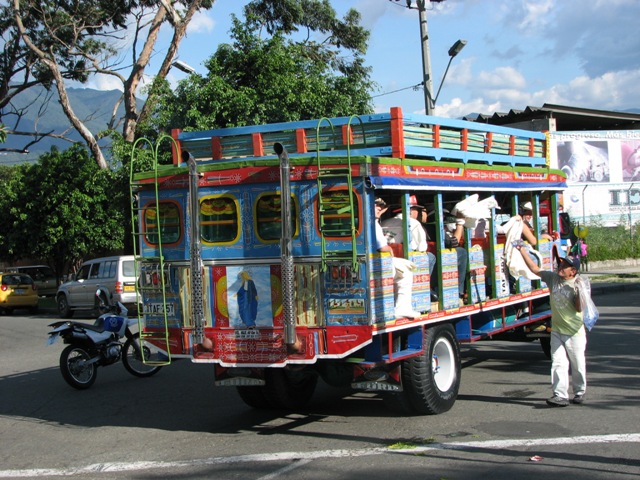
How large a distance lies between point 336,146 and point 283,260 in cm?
153

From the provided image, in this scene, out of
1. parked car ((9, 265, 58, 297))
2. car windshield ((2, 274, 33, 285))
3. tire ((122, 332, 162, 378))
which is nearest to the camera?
tire ((122, 332, 162, 378))

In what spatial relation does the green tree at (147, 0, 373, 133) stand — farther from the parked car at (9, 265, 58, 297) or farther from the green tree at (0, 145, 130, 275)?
the parked car at (9, 265, 58, 297)

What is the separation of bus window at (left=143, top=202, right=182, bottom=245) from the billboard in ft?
93.9

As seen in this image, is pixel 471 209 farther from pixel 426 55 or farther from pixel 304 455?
pixel 426 55

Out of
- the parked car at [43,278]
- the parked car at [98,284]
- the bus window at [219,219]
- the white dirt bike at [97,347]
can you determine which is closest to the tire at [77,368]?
the white dirt bike at [97,347]

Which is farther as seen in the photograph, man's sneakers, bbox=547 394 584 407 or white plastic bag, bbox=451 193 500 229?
white plastic bag, bbox=451 193 500 229

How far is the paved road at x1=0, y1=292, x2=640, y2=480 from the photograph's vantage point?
5.97 meters

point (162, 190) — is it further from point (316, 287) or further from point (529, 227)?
point (529, 227)

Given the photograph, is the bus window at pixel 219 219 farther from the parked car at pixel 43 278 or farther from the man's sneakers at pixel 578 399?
the parked car at pixel 43 278

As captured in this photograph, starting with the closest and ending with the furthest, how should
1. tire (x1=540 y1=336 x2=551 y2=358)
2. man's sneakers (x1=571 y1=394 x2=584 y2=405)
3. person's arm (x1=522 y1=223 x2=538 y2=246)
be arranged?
man's sneakers (x1=571 y1=394 x2=584 y2=405) → person's arm (x1=522 y1=223 x2=538 y2=246) → tire (x1=540 y1=336 x2=551 y2=358)

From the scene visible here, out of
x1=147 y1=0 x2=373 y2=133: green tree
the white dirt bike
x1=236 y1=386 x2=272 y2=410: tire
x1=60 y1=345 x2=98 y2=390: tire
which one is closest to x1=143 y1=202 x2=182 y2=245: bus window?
x1=236 y1=386 x2=272 y2=410: tire

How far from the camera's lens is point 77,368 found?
10.4 m

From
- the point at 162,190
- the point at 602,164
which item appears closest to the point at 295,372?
the point at 162,190

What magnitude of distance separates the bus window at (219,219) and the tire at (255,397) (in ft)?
6.00
